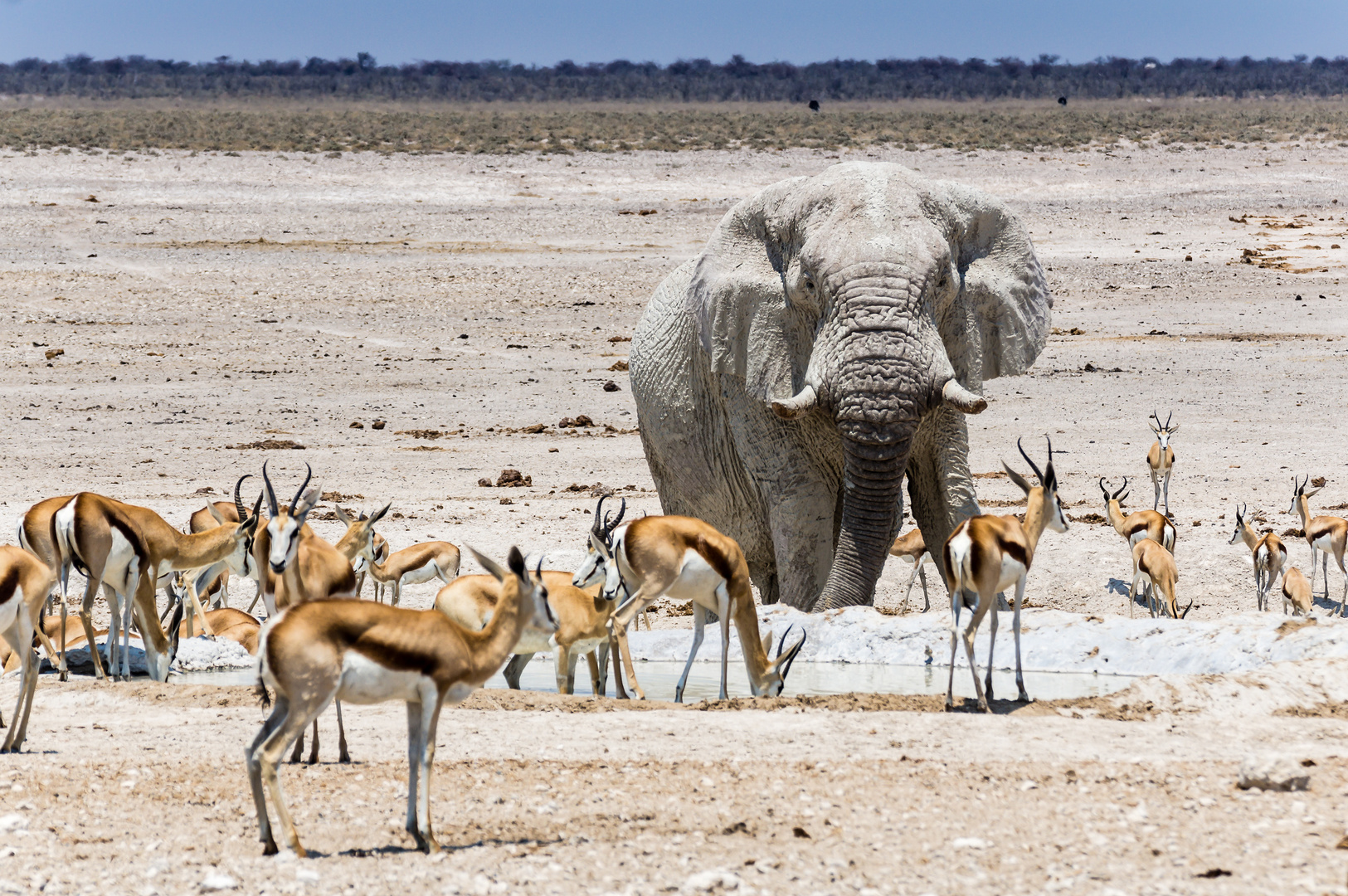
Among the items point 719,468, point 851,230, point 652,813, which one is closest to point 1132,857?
point 652,813

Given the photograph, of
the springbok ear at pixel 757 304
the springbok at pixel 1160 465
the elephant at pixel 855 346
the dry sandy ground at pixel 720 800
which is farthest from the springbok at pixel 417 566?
the springbok at pixel 1160 465

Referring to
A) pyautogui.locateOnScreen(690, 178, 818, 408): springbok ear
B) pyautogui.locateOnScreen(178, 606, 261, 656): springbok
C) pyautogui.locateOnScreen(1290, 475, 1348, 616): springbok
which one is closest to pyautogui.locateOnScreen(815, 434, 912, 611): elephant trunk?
pyautogui.locateOnScreen(690, 178, 818, 408): springbok ear

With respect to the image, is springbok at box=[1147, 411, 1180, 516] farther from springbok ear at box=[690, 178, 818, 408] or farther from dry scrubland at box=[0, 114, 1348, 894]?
springbok ear at box=[690, 178, 818, 408]

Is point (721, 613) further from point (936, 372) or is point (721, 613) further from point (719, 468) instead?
point (719, 468)

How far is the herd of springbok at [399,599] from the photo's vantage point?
5.67 metres

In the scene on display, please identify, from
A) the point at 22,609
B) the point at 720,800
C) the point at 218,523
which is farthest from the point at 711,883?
the point at 218,523

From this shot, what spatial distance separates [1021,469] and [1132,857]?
13.0 meters

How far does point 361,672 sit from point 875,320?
4.74 metres

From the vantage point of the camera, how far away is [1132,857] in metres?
5.73

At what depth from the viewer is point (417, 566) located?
12.4 m

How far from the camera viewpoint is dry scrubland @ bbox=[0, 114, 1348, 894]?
19.4 ft

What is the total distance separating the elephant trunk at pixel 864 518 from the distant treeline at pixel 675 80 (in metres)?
85.6

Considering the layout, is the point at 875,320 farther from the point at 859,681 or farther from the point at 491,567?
the point at 491,567

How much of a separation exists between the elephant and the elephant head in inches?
0.4
